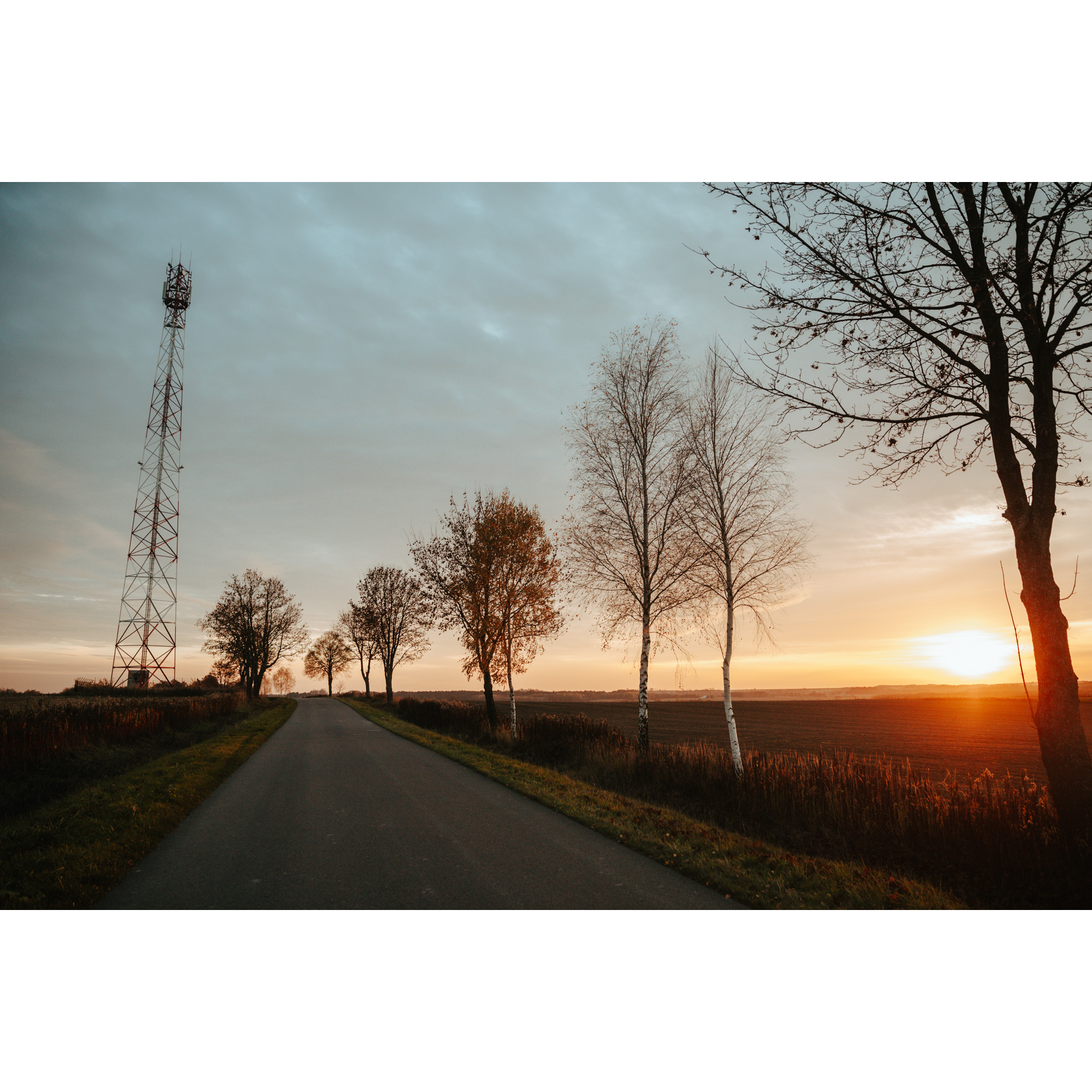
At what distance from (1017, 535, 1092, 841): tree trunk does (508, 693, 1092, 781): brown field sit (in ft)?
44.5

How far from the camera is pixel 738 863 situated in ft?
20.9

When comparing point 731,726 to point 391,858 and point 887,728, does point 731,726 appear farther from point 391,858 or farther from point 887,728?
point 887,728

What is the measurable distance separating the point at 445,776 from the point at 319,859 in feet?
20.2

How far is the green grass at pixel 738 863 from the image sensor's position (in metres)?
5.43

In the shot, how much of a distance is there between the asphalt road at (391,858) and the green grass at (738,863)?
0.23 m

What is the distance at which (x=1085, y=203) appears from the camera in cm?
606

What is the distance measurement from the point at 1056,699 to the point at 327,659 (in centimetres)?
8941

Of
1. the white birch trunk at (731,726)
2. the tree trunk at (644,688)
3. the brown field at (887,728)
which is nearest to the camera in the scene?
the white birch trunk at (731,726)

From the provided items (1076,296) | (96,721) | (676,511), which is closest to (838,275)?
(1076,296)

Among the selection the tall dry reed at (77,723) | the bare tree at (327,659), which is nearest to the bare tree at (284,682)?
the bare tree at (327,659)

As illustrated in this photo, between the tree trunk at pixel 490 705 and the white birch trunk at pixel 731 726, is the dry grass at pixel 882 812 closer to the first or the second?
the white birch trunk at pixel 731 726

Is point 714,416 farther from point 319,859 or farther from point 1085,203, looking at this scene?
point 319,859

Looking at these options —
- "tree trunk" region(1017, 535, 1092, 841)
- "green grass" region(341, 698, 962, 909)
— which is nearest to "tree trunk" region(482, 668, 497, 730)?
"green grass" region(341, 698, 962, 909)

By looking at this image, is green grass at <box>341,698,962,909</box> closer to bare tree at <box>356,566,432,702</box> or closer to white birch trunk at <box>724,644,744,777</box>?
white birch trunk at <box>724,644,744,777</box>
